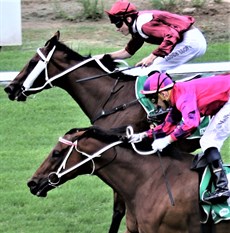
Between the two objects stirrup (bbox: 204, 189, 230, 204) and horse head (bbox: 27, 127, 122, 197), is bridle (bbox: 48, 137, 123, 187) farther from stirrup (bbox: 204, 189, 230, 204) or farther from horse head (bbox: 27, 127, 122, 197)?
stirrup (bbox: 204, 189, 230, 204)

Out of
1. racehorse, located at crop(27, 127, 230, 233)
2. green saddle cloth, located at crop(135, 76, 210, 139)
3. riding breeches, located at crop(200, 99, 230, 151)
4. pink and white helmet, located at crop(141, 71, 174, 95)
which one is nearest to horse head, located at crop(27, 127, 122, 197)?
racehorse, located at crop(27, 127, 230, 233)

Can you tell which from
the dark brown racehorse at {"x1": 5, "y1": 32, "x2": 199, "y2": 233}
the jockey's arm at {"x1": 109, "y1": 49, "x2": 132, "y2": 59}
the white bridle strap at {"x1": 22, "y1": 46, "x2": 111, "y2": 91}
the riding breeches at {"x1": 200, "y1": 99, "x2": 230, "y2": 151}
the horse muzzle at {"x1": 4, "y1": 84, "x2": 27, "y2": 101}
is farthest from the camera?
the jockey's arm at {"x1": 109, "y1": 49, "x2": 132, "y2": 59}

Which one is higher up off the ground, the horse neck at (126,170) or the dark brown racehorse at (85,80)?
the horse neck at (126,170)

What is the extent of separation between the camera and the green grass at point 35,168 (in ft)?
30.3

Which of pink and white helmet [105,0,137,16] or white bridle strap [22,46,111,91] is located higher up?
pink and white helmet [105,0,137,16]

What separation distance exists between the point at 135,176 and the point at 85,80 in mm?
2186

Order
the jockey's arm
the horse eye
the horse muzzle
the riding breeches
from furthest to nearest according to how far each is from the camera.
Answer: the jockey's arm, the horse muzzle, the riding breeches, the horse eye

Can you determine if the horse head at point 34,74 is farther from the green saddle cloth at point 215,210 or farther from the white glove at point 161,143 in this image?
the green saddle cloth at point 215,210

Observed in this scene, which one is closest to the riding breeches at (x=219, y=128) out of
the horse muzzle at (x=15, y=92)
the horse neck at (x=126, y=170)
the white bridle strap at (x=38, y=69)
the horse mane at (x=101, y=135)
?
the horse neck at (x=126, y=170)

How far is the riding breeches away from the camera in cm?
730

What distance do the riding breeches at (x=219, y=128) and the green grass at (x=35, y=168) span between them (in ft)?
6.82

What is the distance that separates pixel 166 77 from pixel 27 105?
6633mm

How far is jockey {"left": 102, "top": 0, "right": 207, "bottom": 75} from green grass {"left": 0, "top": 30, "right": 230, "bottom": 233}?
1.62 meters

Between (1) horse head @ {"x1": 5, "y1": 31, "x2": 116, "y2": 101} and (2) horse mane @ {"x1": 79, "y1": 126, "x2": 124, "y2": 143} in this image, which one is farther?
(1) horse head @ {"x1": 5, "y1": 31, "x2": 116, "y2": 101}
